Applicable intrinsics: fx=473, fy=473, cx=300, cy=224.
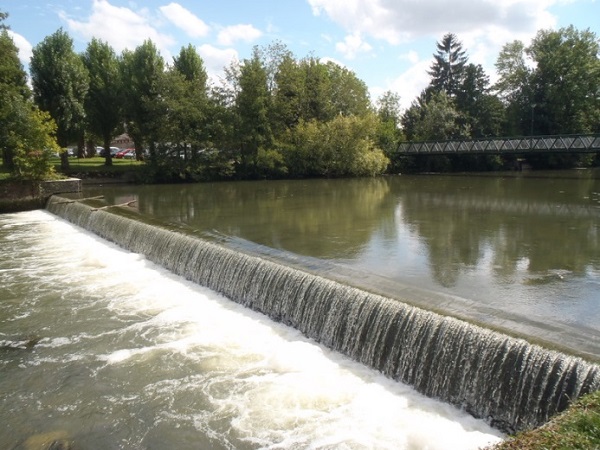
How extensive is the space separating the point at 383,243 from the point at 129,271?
283 inches

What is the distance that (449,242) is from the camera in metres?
13.6

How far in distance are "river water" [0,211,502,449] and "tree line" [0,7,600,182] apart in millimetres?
19047

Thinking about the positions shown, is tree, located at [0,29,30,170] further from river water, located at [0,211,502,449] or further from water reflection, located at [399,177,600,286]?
water reflection, located at [399,177,600,286]

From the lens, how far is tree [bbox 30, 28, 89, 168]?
109 feet

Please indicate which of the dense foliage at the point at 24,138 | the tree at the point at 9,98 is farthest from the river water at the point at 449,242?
the tree at the point at 9,98

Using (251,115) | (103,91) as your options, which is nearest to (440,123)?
(251,115)

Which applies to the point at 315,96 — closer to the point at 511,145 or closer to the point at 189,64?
the point at 189,64

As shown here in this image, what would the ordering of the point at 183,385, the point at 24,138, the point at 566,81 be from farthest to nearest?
the point at 566,81 → the point at 24,138 → the point at 183,385

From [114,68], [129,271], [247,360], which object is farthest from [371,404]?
[114,68]

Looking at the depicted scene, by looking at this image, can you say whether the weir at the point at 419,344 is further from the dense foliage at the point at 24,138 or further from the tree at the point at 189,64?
the tree at the point at 189,64

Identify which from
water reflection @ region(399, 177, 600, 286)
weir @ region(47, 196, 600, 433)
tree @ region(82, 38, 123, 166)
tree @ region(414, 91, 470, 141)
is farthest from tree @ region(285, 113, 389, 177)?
weir @ region(47, 196, 600, 433)

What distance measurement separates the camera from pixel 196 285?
1187 centimetres

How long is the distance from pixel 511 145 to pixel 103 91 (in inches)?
1299

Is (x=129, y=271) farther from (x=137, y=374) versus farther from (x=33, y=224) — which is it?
(x=33, y=224)
